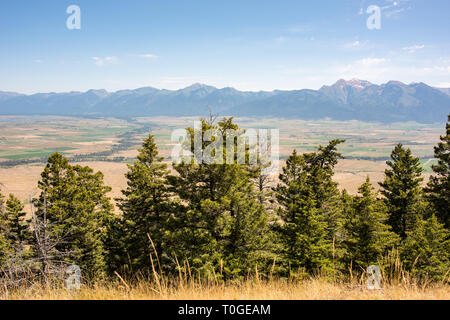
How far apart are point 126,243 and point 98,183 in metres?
8.09

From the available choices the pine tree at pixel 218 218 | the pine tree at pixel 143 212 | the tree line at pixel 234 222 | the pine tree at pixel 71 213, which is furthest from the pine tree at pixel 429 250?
the pine tree at pixel 71 213

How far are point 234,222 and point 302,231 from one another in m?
6.06

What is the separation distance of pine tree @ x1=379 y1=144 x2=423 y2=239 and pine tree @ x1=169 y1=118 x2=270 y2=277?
42.7 ft

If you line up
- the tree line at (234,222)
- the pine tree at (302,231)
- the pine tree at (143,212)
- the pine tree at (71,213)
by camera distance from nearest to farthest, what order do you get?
the tree line at (234,222) → the pine tree at (302,231) → the pine tree at (143,212) → the pine tree at (71,213)

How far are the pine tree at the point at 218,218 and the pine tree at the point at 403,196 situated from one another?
13004mm

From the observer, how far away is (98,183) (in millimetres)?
25109

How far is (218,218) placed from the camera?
46.3 ft

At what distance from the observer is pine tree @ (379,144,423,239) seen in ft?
68.5

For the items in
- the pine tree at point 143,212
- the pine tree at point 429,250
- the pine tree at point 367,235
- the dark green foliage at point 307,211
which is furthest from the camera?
the pine tree at point 143,212

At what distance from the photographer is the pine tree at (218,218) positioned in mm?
14039

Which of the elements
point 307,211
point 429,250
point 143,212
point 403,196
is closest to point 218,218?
point 307,211

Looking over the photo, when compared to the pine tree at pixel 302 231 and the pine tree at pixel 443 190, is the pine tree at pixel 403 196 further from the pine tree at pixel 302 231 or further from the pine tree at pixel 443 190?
the pine tree at pixel 302 231
